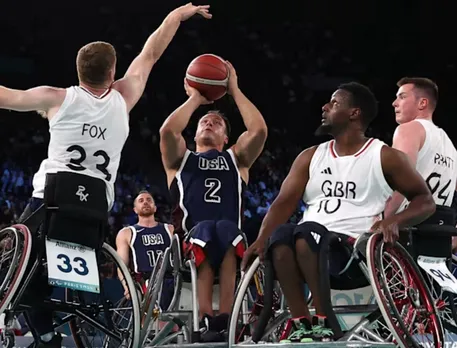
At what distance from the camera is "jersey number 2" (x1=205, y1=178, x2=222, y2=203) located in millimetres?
5730

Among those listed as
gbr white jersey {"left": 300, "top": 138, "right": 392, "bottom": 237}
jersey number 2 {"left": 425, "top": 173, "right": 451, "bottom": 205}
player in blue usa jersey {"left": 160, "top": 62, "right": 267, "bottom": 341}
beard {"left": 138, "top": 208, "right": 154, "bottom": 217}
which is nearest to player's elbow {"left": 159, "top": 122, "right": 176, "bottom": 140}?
player in blue usa jersey {"left": 160, "top": 62, "right": 267, "bottom": 341}

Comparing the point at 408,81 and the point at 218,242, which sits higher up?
the point at 408,81

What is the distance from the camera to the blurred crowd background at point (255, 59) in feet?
55.3

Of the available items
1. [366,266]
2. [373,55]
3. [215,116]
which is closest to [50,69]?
[373,55]

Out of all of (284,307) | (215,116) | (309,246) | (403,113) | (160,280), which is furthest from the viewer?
(215,116)

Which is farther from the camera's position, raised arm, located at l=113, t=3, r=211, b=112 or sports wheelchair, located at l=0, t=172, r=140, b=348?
raised arm, located at l=113, t=3, r=211, b=112

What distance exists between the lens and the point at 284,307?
4598 mm

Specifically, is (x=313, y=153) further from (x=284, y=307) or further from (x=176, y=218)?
(x=176, y=218)

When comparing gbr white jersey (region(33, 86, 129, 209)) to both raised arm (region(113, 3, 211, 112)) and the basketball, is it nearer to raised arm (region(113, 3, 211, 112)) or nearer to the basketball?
raised arm (region(113, 3, 211, 112))

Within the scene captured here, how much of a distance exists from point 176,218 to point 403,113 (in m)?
1.69

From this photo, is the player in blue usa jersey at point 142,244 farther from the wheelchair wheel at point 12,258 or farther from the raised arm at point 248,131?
the wheelchair wheel at point 12,258

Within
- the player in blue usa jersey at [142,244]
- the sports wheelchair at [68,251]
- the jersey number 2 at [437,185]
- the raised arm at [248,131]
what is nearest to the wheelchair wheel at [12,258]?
the sports wheelchair at [68,251]

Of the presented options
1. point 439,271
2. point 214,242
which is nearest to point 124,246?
point 214,242

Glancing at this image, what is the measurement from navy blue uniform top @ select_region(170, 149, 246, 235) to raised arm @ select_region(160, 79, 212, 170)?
7 cm
